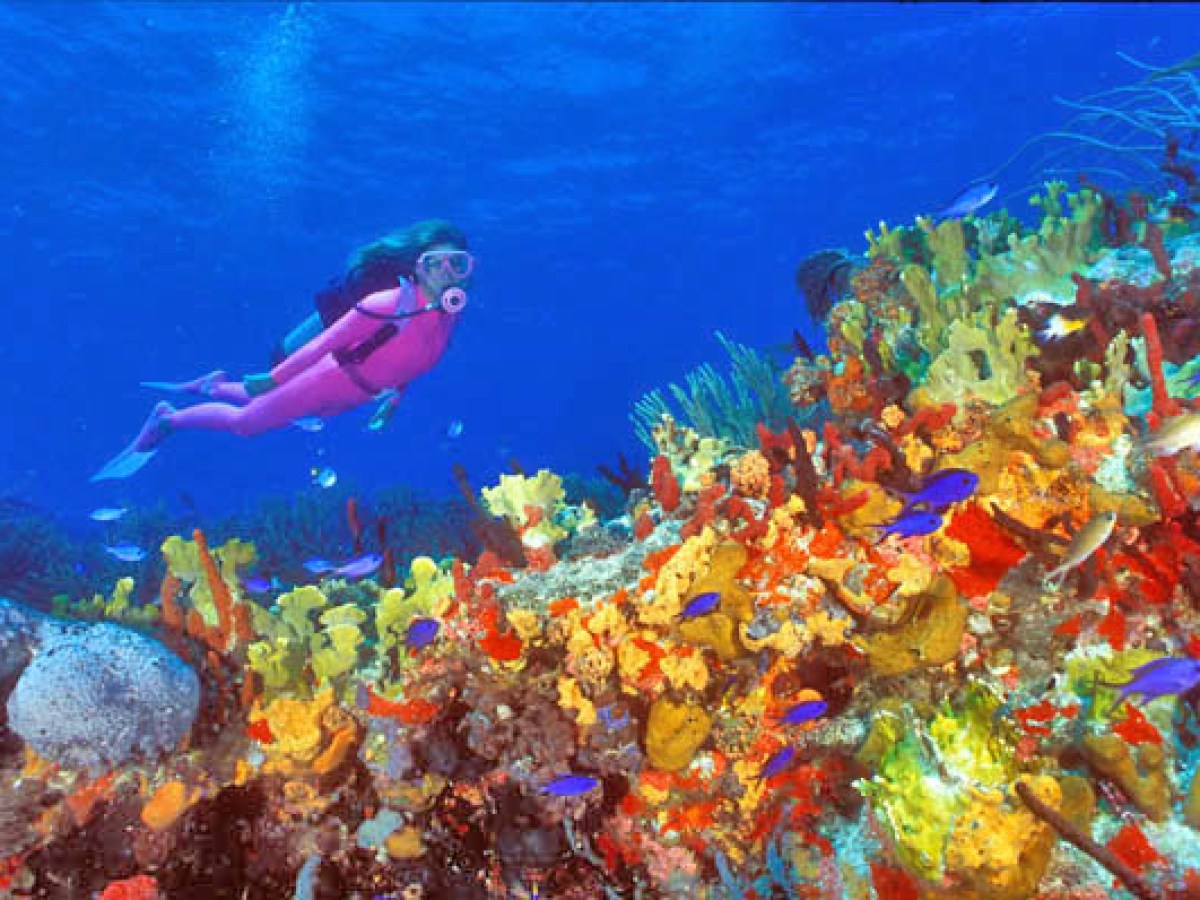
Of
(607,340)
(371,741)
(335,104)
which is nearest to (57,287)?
(335,104)

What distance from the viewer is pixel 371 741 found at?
135 inches

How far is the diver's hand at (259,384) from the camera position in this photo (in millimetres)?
7758

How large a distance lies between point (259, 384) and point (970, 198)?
6.99m

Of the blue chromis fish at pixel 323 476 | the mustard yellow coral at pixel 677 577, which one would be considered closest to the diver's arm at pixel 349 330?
the blue chromis fish at pixel 323 476

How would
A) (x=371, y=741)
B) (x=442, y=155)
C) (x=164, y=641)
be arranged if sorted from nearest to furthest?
(x=371, y=741), (x=164, y=641), (x=442, y=155)

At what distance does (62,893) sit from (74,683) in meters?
1.00

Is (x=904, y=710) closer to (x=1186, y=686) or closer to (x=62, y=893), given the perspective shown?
(x=1186, y=686)

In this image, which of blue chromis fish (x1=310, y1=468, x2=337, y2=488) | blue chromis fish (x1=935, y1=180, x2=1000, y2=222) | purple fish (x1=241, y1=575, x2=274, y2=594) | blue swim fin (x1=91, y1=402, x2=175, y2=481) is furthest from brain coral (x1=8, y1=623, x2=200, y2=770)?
blue chromis fish (x1=935, y1=180, x2=1000, y2=222)

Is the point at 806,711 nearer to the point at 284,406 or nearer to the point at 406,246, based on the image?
the point at 406,246

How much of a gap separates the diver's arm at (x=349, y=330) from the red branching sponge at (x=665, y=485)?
12.6 ft

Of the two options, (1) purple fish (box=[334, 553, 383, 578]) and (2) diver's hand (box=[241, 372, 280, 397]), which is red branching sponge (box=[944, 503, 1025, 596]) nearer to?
(1) purple fish (box=[334, 553, 383, 578])

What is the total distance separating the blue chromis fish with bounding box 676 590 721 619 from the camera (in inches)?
110

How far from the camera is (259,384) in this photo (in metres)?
7.82

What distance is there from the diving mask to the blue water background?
8.60 metres
